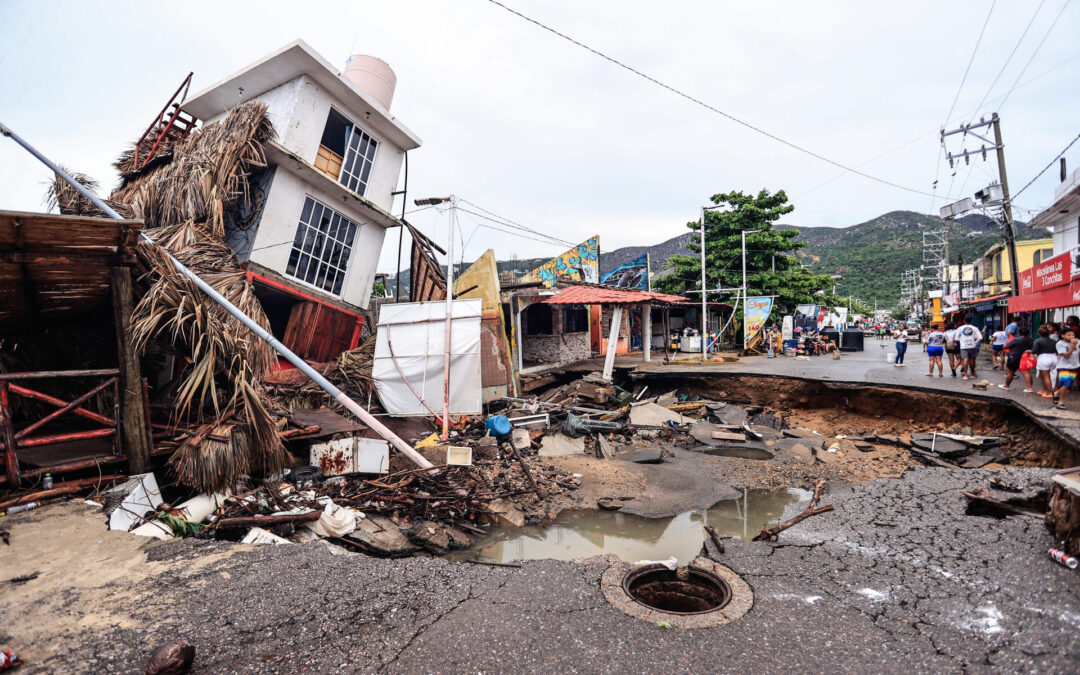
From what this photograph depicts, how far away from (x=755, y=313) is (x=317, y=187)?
18669 millimetres

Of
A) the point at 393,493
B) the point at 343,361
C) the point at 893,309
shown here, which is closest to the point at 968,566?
the point at 393,493

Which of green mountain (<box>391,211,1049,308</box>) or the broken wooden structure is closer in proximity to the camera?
the broken wooden structure

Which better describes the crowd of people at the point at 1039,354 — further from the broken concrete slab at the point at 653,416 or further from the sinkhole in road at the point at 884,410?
the broken concrete slab at the point at 653,416

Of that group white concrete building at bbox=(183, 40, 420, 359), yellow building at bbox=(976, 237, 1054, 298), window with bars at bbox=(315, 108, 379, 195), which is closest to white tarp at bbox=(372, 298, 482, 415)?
white concrete building at bbox=(183, 40, 420, 359)

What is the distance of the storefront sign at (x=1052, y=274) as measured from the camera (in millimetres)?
9104

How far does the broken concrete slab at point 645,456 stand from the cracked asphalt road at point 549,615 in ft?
15.2

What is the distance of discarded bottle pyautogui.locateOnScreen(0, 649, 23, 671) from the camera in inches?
92.0

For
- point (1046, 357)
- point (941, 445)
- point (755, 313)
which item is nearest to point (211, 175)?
point (941, 445)

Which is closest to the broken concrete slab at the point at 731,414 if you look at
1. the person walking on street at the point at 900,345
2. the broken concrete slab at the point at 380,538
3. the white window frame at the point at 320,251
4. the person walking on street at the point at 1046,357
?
the person walking on street at the point at 1046,357

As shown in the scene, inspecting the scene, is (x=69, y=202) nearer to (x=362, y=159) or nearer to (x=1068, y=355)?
(x=362, y=159)

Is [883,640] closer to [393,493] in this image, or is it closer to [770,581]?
[770,581]

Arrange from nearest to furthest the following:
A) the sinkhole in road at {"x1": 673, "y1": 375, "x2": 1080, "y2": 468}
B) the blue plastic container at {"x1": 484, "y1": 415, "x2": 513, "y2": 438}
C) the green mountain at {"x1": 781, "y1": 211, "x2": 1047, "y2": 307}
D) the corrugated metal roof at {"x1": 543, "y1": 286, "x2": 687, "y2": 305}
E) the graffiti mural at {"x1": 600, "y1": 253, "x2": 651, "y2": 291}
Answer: the sinkhole in road at {"x1": 673, "y1": 375, "x2": 1080, "y2": 468} < the blue plastic container at {"x1": 484, "y1": 415, "x2": 513, "y2": 438} < the corrugated metal roof at {"x1": 543, "y1": 286, "x2": 687, "y2": 305} < the graffiti mural at {"x1": 600, "y1": 253, "x2": 651, "y2": 291} < the green mountain at {"x1": 781, "y1": 211, "x2": 1047, "y2": 307}

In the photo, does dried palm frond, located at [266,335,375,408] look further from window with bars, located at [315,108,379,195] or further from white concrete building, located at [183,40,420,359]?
window with bars, located at [315,108,379,195]

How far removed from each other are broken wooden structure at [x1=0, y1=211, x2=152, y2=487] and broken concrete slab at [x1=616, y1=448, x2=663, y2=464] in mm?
7298
